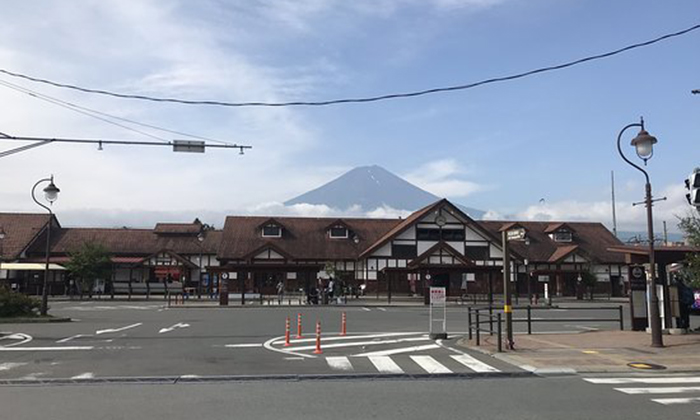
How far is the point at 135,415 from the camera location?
763 centimetres

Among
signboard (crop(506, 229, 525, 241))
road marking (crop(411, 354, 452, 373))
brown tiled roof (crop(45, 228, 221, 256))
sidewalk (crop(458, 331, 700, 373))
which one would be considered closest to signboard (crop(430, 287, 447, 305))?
sidewalk (crop(458, 331, 700, 373))

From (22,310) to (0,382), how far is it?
16707 millimetres

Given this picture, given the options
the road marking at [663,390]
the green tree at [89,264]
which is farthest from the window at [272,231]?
the road marking at [663,390]

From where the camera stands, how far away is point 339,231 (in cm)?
5847

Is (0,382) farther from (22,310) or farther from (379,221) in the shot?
(379,221)

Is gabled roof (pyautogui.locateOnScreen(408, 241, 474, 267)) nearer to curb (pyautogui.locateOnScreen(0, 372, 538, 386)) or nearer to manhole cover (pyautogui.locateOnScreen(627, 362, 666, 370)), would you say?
manhole cover (pyautogui.locateOnScreen(627, 362, 666, 370))

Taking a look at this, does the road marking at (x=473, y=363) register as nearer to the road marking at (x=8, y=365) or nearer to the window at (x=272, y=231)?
the road marking at (x=8, y=365)

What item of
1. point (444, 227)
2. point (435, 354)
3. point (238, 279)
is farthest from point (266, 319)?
point (444, 227)

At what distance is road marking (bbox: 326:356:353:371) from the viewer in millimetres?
11664

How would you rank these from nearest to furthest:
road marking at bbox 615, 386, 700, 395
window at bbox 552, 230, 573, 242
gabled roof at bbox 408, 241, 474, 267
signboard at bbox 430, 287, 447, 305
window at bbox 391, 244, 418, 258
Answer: road marking at bbox 615, 386, 700, 395 → signboard at bbox 430, 287, 447, 305 → gabled roof at bbox 408, 241, 474, 267 → window at bbox 391, 244, 418, 258 → window at bbox 552, 230, 573, 242

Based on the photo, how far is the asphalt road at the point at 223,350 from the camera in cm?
1151

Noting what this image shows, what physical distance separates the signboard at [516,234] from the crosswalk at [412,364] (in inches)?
116

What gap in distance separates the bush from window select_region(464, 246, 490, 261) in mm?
39122

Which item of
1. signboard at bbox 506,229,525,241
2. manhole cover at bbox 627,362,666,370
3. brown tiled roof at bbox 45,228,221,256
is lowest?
manhole cover at bbox 627,362,666,370
